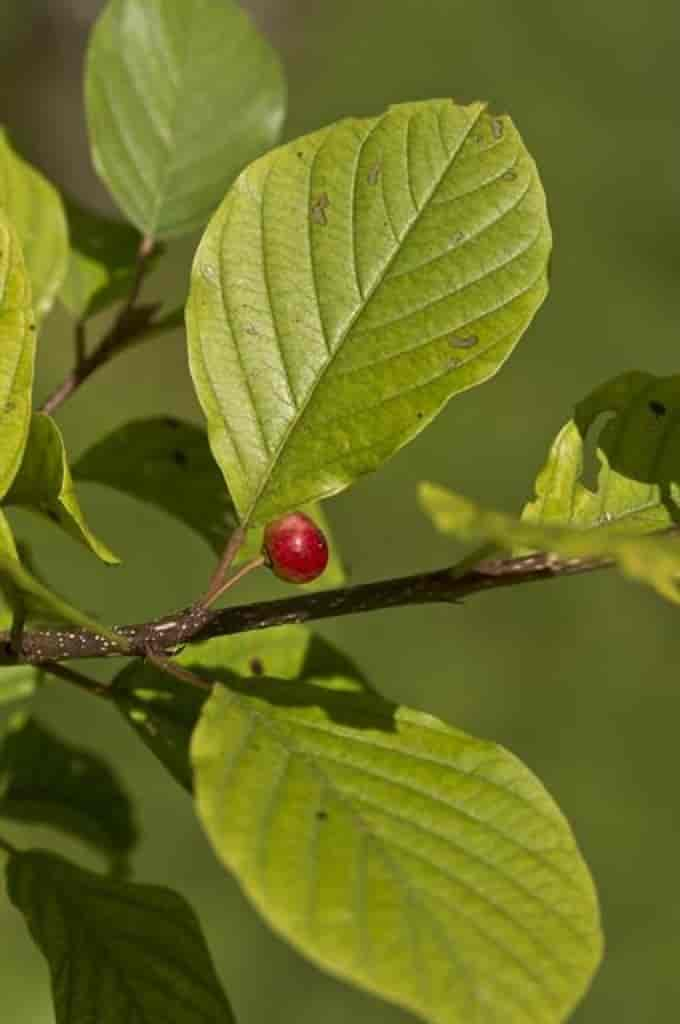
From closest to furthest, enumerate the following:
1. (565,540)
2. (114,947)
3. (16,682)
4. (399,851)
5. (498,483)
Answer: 1. (565,540)
2. (399,851)
3. (114,947)
4. (16,682)
5. (498,483)

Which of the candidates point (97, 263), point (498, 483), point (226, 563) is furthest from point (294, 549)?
point (498, 483)

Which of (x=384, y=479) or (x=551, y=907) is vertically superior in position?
(x=551, y=907)

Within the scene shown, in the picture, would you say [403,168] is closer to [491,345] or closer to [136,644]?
[491,345]

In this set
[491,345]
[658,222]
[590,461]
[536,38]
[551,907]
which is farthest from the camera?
[536,38]

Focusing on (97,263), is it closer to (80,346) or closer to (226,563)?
(80,346)

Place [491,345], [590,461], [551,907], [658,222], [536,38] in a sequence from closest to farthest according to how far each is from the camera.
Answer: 1. [551,907]
2. [491,345]
3. [590,461]
4. [658,222]
5. [536,38]

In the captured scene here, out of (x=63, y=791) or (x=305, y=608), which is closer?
(x=305, y=608)

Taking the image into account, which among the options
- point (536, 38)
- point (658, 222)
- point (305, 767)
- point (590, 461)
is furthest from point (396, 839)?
point (536, 38)
